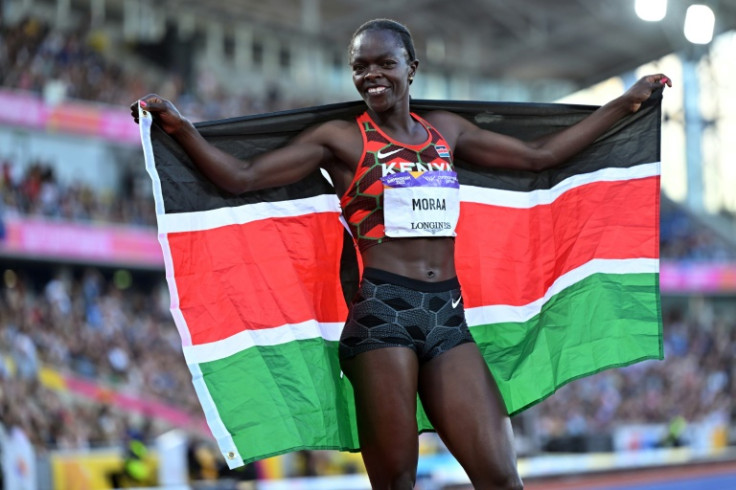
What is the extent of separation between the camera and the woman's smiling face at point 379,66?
4.12 metres

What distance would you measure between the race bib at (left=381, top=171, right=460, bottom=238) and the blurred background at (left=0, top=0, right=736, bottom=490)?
6.57 m

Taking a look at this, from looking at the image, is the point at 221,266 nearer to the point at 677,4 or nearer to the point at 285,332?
the point at 285,332

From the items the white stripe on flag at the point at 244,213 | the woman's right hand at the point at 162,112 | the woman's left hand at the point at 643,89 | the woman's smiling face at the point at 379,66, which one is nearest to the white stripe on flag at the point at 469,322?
the white stripe on flag at the point at 244,213

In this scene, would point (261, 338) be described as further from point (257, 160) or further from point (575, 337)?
point (575, 337)

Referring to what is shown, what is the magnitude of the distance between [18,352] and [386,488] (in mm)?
11323

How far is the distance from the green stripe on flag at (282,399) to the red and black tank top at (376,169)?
2.06 feet

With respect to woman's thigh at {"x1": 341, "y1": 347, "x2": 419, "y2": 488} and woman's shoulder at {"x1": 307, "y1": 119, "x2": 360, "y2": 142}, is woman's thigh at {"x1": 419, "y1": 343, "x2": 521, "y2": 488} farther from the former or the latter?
woman's shoulder at {"x1": 307, "y1": 119, "x2": 360, "y2": 142}

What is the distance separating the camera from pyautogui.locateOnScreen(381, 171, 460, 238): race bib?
414cm

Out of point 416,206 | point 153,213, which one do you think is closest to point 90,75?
point 153,213

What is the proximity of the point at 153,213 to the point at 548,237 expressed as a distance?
1821cm

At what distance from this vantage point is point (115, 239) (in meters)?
21.4

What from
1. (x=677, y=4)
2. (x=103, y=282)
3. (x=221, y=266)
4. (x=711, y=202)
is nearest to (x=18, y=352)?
(x=103, y=282)

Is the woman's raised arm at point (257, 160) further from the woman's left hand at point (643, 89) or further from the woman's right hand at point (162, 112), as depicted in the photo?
the woman's left hand at point (643, 89)

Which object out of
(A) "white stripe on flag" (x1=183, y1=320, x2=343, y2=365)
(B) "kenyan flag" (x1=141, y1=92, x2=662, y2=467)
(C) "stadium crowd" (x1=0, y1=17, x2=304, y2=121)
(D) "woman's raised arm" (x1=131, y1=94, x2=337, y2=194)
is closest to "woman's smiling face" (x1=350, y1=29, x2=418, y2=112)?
(D) "woman's raised arm" (x1=131, y1=94, x2=337, y2=194)
